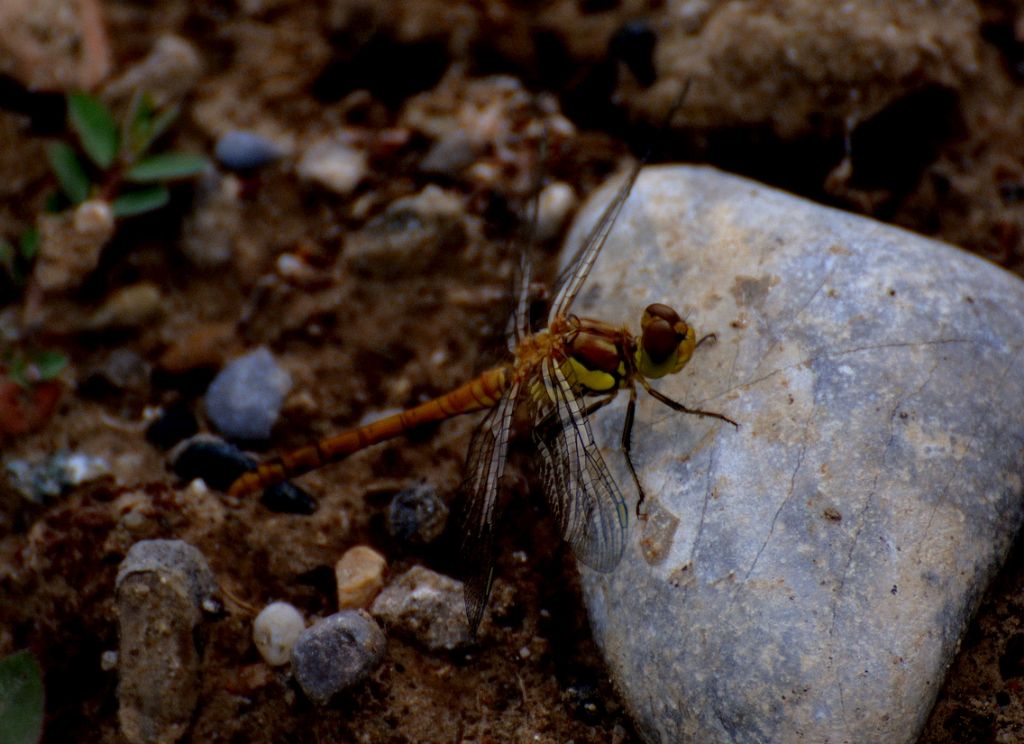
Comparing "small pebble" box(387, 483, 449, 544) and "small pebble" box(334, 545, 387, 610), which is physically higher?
"small pebble" box(387, 483, 449, 544)

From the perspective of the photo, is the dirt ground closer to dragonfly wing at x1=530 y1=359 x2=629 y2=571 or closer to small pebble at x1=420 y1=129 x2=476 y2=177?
small pebble at x1=420 y1=129 x2=476 y2=177

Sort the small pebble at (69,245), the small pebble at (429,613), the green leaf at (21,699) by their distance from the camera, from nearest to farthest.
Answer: the green leaf at (21,699), the small pebble at (429,613), the small pebble at (69,245)

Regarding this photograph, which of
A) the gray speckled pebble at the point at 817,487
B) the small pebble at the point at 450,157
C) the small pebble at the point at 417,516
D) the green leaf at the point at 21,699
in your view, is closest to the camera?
the gray speckled pebble at the point at 817,487

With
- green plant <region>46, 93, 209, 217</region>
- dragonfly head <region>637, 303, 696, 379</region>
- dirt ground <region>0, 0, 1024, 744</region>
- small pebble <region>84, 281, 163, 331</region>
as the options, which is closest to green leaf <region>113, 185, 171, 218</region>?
green plant <region>46, 93, 209, 217</region>

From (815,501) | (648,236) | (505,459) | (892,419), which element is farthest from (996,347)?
(505,459)

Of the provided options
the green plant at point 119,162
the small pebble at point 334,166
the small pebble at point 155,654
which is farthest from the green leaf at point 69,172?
the small pebble at point 155,654

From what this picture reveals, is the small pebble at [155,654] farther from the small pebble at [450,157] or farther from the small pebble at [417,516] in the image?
the small pebble at [450,157]

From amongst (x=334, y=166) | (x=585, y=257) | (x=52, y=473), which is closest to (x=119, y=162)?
(x=334, y=166)
